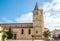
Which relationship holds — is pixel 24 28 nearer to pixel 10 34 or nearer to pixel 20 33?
pixel 20 33

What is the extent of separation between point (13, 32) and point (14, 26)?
121 inches

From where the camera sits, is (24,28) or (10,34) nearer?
(10,34)

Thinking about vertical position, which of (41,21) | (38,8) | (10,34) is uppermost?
(38,8)

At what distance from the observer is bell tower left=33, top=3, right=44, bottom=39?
68.3 m

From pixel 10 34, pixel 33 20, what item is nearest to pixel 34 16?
pixel 33 20

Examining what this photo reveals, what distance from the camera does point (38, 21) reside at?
69.6 meters

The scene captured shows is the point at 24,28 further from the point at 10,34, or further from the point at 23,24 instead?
the point at 10,34

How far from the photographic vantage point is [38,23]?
6925 cm

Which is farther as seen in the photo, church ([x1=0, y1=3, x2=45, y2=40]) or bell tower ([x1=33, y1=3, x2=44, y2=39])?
church ([x1=0, y1=3, x2=45, y2=40])

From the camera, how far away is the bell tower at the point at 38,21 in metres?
68.3

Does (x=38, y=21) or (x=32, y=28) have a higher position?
(x=38, y=21)

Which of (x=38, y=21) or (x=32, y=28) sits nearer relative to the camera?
(x=32, y=28)

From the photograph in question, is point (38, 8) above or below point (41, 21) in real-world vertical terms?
above

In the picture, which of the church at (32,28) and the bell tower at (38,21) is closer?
the bell tower at (38,21)
